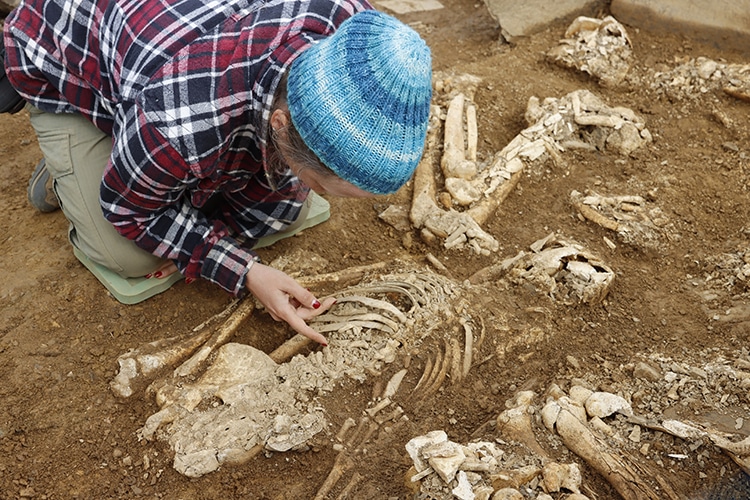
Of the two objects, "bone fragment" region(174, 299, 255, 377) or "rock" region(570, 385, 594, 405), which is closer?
"rock" region(570, 385, 594, 405)

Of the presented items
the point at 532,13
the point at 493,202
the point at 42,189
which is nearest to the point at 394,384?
the point at 493,202

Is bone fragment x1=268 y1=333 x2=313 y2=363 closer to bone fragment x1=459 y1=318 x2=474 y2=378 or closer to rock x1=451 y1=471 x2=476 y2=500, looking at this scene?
bone fragment x1=459 y1=318 x2=474 y2=378

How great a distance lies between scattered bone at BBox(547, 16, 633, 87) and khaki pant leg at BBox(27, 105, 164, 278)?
9.42 ft

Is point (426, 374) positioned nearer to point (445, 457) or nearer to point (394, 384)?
point (394, 384)

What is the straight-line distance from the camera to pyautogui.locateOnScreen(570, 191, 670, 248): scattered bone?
10.00ft

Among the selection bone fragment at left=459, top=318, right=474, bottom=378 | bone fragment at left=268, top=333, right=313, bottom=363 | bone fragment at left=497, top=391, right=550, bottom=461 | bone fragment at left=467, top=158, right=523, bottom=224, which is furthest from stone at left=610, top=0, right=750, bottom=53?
bone fragment at left=268, top=333, right=313, bottom=363

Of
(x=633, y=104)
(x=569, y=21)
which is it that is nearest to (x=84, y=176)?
(x=633, y=104)

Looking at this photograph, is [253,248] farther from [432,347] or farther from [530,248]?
[530,248]

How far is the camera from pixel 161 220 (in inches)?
98.7

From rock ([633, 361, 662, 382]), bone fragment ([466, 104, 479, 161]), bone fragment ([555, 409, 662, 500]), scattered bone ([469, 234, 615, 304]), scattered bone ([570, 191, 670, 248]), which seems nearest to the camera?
bone fragment ([555, 409, 662, 500])

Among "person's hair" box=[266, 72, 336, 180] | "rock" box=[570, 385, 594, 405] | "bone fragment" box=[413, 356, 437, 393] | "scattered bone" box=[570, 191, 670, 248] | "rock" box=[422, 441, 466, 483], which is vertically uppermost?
"person's hair" box=[266, 72, 336, 180]

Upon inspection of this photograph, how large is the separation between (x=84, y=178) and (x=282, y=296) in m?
0.91

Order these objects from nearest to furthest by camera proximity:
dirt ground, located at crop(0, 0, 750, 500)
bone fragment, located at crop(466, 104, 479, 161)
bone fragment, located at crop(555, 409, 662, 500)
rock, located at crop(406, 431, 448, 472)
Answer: bone fragment, located at crop(555, 409, 662, 500) < rock, located at crop(406, 431, 448, 472) < dirt ground, located at crop(0, 0, 750, 500) < bone fragment, located at crop(466, 104, 479, 161)

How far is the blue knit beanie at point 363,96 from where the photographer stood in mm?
1718
